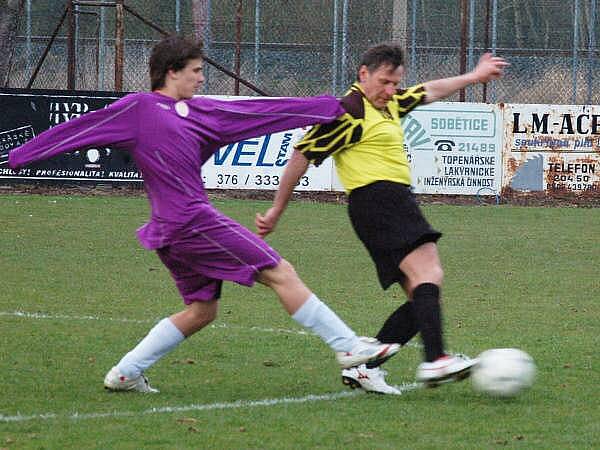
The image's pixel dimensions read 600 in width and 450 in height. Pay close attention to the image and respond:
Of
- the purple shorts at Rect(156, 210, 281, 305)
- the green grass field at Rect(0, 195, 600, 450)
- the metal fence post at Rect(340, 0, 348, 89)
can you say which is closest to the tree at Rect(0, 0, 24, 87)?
the metal fence post at Rect(340, 0, 348, 89)

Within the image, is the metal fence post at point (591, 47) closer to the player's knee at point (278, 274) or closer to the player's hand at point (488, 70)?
the player's hand at point (488, 70)

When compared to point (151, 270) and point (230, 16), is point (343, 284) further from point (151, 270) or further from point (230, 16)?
point (230, 16)

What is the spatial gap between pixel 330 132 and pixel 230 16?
650 inches

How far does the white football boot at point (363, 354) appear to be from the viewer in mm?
5707

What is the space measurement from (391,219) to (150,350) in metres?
1.32

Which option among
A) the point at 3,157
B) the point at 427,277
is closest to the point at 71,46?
the point at 3,157

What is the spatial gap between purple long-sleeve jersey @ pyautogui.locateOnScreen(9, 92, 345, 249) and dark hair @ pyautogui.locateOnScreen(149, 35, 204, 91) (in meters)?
0.13

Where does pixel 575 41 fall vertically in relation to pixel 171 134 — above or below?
above

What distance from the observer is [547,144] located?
58.7 feet

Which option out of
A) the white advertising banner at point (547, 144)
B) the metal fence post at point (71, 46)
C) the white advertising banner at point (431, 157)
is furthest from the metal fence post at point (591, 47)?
the metal fence post at point (71, 46)

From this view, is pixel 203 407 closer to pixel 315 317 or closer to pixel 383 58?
pixel 315 317

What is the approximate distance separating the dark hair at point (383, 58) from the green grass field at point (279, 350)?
1598 mm

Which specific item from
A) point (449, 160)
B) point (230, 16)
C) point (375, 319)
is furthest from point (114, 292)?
point (230, 16)

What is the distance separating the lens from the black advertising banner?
695 inches
